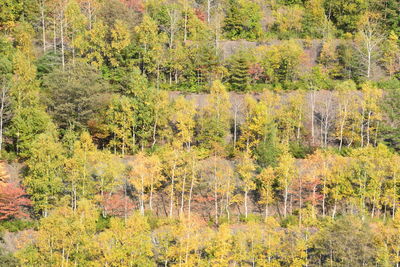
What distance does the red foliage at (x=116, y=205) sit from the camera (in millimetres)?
67438

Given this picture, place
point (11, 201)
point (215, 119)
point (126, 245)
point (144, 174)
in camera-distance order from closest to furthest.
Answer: point (126, 245) → point (11, 201) → point (144, 174) → point (215, 119)

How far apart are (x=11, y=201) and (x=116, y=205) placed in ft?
35.2

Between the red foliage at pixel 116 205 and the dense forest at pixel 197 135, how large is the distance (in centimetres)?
15

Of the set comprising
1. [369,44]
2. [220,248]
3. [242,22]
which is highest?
[242,22]

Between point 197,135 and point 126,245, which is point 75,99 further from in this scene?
point 126,245

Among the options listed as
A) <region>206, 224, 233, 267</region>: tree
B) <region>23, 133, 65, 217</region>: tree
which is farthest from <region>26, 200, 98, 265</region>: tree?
<region>206, 224, 233, 267</region>: tree

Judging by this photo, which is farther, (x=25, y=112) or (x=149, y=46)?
(x=149, y=46)

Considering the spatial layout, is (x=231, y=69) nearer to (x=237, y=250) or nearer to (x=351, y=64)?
(x=351, y=64)

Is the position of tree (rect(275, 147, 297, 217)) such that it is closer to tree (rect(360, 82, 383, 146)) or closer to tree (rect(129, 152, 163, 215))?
tree (rect(360, 82, 383, 146))

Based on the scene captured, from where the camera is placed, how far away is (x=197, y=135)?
79.1m

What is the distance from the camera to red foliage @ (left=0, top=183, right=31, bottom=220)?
6450 centimetres

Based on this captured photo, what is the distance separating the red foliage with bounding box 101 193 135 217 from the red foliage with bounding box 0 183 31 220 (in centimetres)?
801

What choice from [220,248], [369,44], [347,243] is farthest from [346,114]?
[220,248]

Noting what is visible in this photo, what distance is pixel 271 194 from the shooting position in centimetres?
6969
